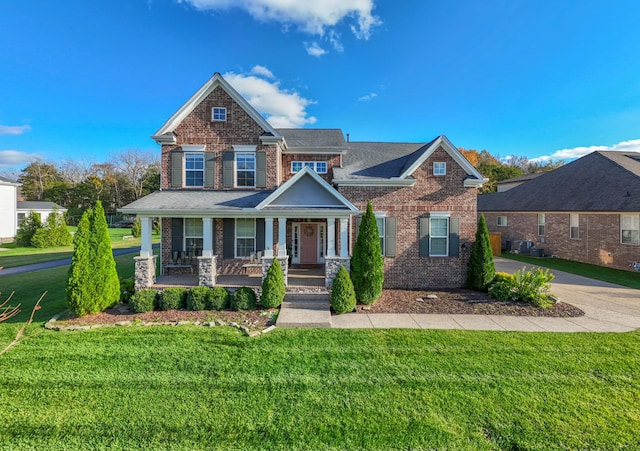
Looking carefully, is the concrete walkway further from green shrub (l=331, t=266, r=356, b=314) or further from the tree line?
the tree line

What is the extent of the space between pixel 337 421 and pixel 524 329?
666 centimetres

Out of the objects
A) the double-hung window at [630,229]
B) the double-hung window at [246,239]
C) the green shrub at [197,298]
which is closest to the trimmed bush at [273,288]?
the green shrub at [197,298]

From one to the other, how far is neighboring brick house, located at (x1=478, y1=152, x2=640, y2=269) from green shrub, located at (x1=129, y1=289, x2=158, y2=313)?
23.5 metres

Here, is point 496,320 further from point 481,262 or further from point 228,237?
point 228,237

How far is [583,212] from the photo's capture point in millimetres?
17797

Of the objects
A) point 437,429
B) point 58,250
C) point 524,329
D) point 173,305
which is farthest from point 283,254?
point 58,250

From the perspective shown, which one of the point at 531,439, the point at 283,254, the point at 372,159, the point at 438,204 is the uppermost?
the point at 372,159

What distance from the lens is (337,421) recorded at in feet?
15.1

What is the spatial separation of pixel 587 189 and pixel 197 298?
24686 millimetres

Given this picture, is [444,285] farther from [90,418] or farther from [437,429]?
[90,418]

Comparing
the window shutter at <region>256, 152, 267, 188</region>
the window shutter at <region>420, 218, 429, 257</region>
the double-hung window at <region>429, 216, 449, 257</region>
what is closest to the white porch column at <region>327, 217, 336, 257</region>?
the window shutter at <region>256, 152, 267, 188</region>

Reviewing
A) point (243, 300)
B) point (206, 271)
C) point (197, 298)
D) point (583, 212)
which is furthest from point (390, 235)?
point (583, 212)

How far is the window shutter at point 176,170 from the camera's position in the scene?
12.8 metres

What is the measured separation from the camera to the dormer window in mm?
12805
